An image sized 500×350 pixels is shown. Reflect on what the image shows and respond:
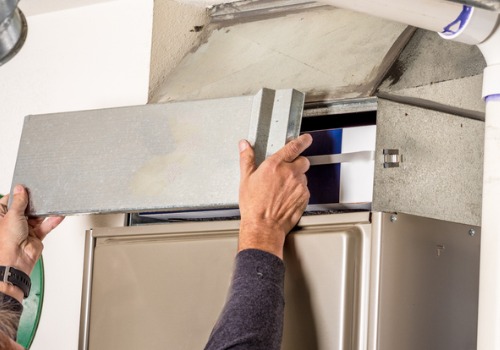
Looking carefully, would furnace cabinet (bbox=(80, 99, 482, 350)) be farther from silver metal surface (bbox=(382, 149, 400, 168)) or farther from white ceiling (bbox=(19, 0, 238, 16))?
white ceiling (bbox=(19, 0, 238, 16))

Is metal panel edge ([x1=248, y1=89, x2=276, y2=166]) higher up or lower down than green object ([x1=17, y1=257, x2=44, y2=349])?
higher up

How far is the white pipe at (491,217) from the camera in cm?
147

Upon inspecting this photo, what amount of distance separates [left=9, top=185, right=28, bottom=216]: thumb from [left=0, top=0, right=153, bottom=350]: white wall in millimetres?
316

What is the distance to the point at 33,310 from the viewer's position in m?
2.36

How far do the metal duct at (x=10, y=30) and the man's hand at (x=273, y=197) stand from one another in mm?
548

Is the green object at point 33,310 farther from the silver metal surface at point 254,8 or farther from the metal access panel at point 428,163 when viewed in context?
the metal access panel at point 428,163

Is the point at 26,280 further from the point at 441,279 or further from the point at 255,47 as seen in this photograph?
the point at 441,279

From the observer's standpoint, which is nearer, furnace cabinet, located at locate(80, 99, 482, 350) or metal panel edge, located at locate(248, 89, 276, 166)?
furnace cabinet, located at locate(80, 99, 482, 350)

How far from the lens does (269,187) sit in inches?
63.6

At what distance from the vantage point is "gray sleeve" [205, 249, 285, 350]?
4.95ft

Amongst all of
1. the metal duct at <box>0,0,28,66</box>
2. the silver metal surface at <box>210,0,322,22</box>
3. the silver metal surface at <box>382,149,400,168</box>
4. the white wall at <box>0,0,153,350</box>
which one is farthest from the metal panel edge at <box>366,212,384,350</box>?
the white wall at <box>0,0,153,350</box>

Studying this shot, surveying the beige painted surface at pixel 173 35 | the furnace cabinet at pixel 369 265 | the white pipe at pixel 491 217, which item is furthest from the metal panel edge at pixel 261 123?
the beige painted surface at pixel 173 35

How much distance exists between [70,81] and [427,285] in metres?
1.23

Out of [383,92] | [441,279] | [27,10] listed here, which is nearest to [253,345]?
[441,279]
